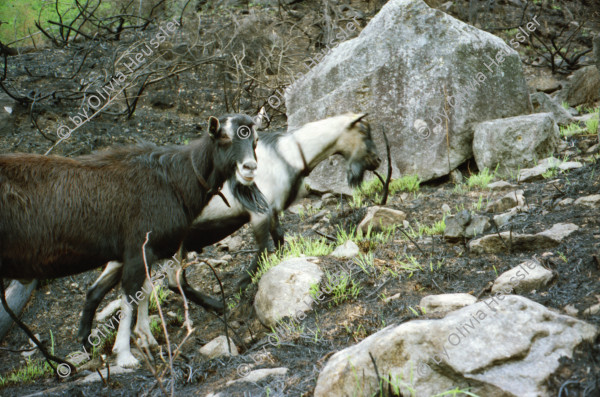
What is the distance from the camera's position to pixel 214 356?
13.8ft

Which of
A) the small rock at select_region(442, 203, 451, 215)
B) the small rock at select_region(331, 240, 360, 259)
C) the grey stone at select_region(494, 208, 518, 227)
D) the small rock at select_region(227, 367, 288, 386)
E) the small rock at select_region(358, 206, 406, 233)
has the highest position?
the small rock at select_region(227, 367, 288, 386)

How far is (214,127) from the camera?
171 inches

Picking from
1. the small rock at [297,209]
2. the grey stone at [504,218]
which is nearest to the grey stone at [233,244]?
the small rock at [297,209]

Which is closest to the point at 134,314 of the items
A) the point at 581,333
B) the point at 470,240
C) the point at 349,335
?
the point at 349,335

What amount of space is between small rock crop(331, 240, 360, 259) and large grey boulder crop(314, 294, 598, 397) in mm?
1927

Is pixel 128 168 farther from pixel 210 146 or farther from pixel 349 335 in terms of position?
pixel 349 335

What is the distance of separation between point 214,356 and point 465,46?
5.25 m

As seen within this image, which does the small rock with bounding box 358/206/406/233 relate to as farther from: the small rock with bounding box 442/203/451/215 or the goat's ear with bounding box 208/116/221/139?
the goat's ear with bounding box 208/116/221/139

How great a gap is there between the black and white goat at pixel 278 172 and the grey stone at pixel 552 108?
11.9 ft

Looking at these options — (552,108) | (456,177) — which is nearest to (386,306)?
(456,177)

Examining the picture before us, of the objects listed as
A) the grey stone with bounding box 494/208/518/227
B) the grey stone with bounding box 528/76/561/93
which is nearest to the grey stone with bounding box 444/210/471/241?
the grey stone with bounding box 494/208/518/227

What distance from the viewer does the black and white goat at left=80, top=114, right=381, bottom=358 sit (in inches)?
223

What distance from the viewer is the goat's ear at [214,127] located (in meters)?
4.32

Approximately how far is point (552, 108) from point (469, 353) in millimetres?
7126
